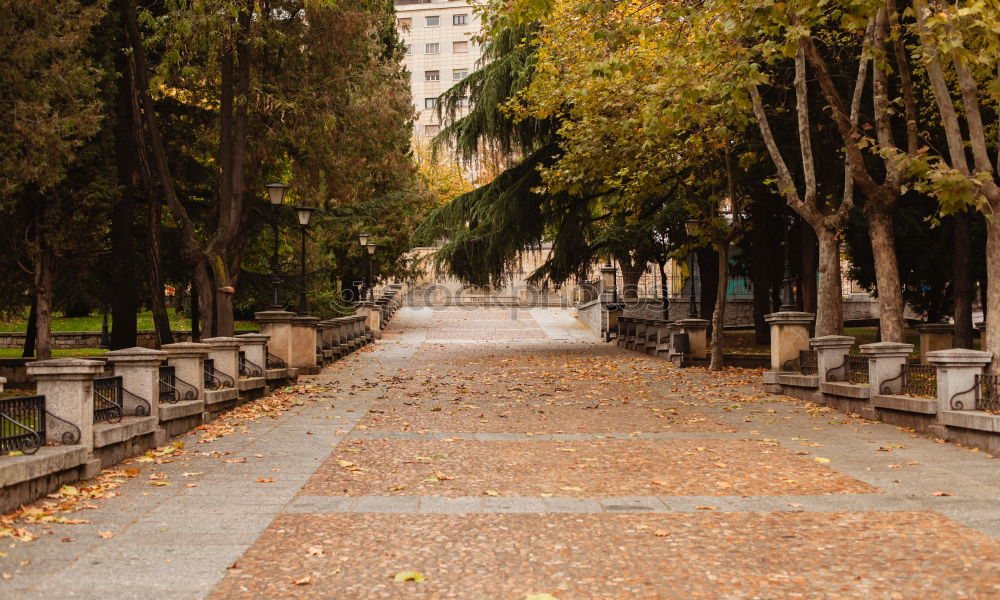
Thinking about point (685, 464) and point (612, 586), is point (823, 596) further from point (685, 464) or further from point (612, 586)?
point (685, 464)

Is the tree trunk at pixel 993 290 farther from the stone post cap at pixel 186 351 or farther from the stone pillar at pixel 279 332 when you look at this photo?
the stone pillar at pixel 279 332

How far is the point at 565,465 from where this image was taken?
945 cm

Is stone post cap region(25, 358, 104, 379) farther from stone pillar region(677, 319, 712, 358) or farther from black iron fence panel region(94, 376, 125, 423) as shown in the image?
stone pillar region(677, 319, 712, 358)

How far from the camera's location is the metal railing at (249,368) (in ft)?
51.1

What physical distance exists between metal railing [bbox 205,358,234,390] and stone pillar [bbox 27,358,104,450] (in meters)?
5.30

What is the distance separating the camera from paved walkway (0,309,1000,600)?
5477 millimetres

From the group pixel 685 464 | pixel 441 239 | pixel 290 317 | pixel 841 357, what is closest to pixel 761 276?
pixel 441 239

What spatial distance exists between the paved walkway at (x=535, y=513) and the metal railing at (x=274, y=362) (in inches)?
160

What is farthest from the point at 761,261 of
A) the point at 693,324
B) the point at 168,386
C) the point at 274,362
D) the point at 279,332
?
the point at 168,386

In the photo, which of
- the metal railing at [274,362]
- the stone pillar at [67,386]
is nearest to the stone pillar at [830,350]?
the metal railing at [274,362]

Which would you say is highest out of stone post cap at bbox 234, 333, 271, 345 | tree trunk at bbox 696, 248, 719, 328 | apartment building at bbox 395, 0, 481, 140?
apartment building at bbox 395, 0, 481, 140

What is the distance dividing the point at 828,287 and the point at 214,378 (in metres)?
10.1

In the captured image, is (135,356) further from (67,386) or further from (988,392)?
(988,392)

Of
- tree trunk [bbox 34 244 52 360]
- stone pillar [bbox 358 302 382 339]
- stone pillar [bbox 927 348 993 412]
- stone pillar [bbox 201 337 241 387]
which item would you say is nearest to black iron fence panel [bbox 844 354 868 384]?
stone pillar [bbox 927 348 993 412]
